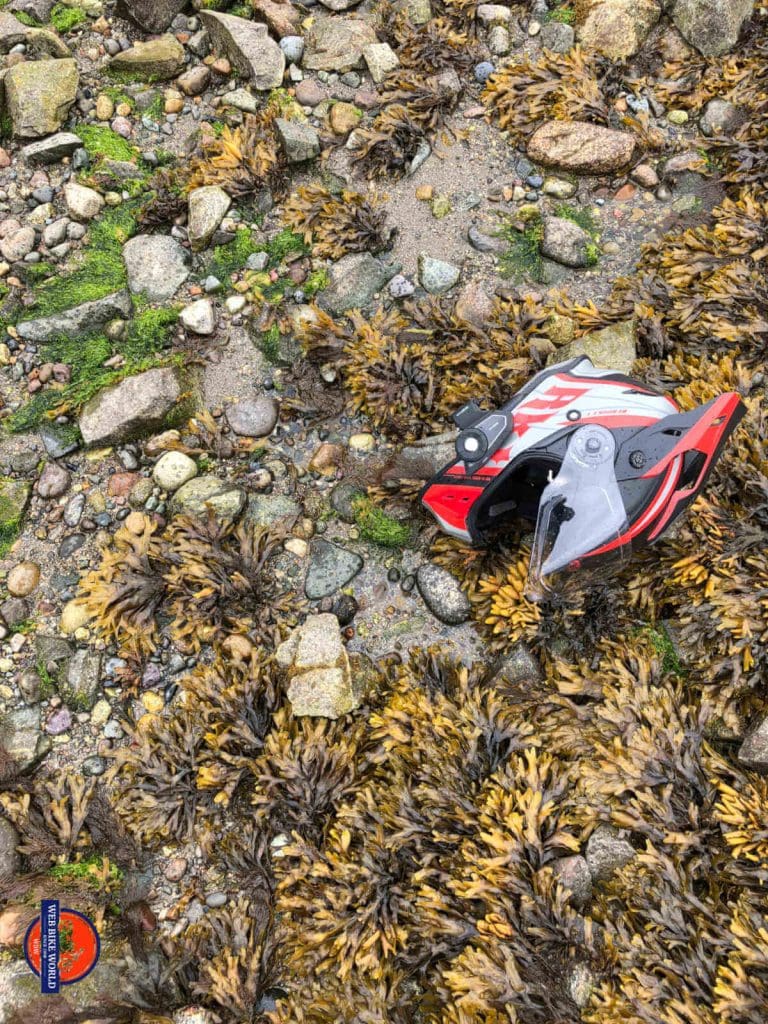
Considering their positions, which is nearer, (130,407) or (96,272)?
(130,407)

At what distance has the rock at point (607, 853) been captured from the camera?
12.9 ft

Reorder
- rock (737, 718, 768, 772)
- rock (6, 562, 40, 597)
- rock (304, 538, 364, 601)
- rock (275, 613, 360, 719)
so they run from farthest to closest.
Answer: rock (6, 562, 40, 597) → rock (304, 538, 364, 601) → rock (275, 613, 360, 719) → rock (737, 718, 768, 772)

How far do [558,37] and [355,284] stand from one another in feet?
9.26

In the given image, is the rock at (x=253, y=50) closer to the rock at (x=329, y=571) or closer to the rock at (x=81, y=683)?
the rock at (x=329, y=571)

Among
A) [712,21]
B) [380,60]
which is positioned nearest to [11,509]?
[380,60]

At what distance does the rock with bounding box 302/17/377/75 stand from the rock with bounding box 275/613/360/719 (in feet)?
15.5

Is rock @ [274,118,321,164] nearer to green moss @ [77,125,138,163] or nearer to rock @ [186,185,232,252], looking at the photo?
rock @ [186,185,232,252]

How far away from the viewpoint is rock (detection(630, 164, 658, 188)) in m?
5.48

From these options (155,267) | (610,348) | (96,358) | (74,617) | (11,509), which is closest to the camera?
(610,348)

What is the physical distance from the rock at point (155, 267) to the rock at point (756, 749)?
5076 mm

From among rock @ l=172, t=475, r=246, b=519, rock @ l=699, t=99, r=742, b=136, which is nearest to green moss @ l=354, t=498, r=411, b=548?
rock @ l=172, t=475, r=246, b=519

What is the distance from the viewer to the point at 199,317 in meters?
5.46

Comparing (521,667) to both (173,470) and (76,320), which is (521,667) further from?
(76,320)

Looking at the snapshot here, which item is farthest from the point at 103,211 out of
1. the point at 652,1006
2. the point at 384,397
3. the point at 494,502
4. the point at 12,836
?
the point at 652,1006
